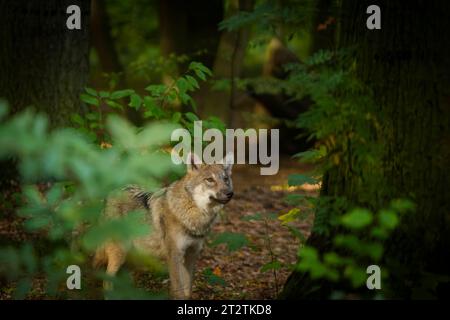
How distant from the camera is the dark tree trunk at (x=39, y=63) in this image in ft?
30.9

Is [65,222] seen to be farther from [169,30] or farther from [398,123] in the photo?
[169,30]

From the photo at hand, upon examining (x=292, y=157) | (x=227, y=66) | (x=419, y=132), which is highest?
(x=227, y=66)

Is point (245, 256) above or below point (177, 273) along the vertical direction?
below

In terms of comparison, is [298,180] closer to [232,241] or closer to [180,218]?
[232,241]

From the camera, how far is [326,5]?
999 cm

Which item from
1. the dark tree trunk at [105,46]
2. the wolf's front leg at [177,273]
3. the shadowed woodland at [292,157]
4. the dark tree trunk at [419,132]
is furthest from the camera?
the dark tree trunk at [105,46]

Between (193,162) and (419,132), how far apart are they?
2.71m

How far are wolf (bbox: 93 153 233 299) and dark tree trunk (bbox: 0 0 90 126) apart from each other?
2731 millimetres

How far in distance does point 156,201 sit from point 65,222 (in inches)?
126

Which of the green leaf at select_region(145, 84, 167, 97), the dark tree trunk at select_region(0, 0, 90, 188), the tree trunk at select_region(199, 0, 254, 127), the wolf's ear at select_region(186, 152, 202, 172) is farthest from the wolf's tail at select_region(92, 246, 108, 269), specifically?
the tree trunk at select_region(199, 0, 254, 127)

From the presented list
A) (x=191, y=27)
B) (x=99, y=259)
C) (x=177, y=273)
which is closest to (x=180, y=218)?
(x=177, y=273)

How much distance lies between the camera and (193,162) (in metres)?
7.36

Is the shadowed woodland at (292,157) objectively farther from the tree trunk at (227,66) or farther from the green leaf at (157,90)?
the tree trunk at (227,66)

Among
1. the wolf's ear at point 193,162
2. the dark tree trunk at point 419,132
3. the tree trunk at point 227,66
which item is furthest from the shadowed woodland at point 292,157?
the tree trunk at point 227,66
